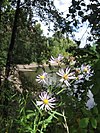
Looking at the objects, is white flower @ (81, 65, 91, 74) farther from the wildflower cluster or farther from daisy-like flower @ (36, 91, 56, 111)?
daisy-like flower @ (36, 91, 56, 111)

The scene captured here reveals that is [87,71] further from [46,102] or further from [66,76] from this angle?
[46,102]

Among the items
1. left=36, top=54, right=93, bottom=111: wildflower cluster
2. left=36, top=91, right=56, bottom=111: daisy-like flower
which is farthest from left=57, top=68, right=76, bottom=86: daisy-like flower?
left=36, top=91, right=56, bottom=111: daisy-like flower

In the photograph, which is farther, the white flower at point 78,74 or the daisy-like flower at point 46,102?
the white flower at point 78,74

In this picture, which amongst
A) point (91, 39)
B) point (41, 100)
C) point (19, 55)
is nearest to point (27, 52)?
point (19, 55)

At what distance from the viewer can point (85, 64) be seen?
1977mm

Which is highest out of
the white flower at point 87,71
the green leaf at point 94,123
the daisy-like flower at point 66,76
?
the white flower at point 87,71

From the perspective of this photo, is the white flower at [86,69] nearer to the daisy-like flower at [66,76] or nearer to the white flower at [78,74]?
the white flower at [78,74]

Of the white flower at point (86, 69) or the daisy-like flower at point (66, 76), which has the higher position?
the white flower at point (86, 69)

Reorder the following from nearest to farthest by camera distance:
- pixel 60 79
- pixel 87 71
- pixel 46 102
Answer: pixel 46 102
pixel 60 79
pixel 87 71

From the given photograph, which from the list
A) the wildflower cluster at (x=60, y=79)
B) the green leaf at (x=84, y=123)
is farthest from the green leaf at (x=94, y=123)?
the wildflower cluster at (x=60, y=79)

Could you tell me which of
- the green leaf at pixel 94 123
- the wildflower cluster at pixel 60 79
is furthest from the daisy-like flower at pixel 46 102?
the green leaf at pixel 94 123

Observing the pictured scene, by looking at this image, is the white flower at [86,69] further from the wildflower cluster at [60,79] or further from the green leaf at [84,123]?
the green leaf at [84,123]

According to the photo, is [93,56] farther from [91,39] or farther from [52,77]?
[91,39]

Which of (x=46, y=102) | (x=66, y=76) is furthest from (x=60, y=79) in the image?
(x=46, y=102)
